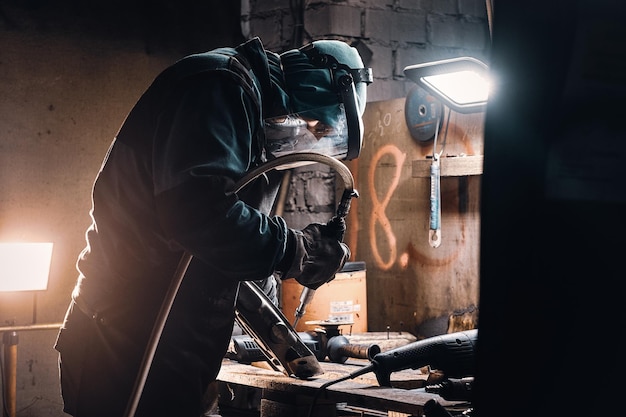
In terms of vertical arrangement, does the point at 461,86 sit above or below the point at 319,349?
above

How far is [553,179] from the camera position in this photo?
0.62 meters

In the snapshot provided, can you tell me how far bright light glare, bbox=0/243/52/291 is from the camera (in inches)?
124

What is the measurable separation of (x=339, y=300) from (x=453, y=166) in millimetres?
797

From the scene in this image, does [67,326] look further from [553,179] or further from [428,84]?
[553,179]

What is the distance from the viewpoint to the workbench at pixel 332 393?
2.02 m

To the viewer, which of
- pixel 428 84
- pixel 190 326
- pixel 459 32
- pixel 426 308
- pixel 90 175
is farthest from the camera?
pixel 459 32

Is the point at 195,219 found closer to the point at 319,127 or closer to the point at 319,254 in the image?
the point at 319,254

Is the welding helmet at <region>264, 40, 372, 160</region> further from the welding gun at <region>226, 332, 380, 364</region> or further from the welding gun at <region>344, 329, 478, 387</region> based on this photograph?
the welding gun at <region>226, 332, 380, 364</region>

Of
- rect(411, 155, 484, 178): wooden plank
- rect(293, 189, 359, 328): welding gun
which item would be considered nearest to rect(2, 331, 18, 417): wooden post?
rect(293, 189, 359, 328): welding gun

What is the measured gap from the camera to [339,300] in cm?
344

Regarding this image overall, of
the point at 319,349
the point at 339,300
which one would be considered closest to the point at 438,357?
the point at 319,349

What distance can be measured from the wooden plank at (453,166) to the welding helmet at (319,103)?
125 centimetres

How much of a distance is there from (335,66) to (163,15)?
2255 mm

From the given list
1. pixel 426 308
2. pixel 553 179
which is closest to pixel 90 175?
pixel 426 308
